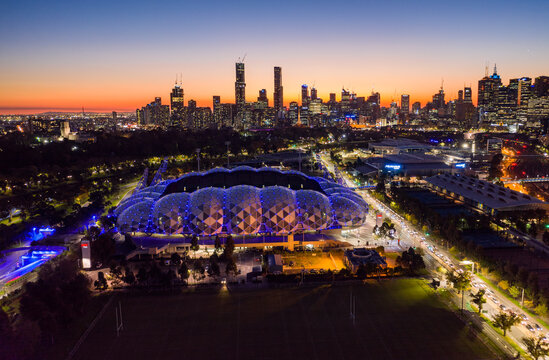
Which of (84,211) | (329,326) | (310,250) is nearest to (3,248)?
(84,211)

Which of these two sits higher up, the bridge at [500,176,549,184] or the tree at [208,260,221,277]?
the bridge at [500,176,549,184]

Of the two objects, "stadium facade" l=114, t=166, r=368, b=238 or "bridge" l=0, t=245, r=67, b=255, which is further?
"stadium facade" l=114, t=166, r=368, b=238

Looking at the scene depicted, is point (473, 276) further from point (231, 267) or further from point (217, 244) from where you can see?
point (217, 244)

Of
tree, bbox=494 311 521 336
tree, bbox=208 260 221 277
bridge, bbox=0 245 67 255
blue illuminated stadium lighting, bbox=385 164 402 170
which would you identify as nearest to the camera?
tree, bbox=494 311 521 336

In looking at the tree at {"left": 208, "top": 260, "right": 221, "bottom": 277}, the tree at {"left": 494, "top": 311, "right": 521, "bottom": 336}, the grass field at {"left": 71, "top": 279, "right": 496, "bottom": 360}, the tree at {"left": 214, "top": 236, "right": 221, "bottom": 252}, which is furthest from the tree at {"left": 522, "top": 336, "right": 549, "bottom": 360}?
the tree at {"left": 214, "top": 236, "right": 221, "bottom": 252}

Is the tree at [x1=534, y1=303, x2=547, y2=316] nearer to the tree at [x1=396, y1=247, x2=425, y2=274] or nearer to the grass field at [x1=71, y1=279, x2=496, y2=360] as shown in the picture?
the grass field at [x1=71, y1=279, x2=496, y2=360]

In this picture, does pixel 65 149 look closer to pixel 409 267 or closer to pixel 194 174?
pixel 194 174

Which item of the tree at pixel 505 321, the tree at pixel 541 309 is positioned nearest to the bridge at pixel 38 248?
the tree at pixel 505 321

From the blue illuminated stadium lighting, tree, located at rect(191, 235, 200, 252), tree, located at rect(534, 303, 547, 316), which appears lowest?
tree, located at rect(534, 303, 547, 316)

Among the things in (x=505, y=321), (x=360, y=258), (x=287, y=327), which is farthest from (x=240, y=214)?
(x=505, y=321)
